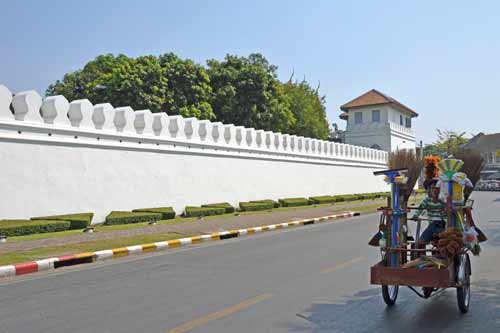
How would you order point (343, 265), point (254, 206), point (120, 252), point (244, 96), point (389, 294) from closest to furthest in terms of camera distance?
point (389, 294), point (343, 265), point (120, 252), point (254, 206), point (244, 96)

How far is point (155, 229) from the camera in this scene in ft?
54.0

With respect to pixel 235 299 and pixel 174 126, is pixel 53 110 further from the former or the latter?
pixel 235 299

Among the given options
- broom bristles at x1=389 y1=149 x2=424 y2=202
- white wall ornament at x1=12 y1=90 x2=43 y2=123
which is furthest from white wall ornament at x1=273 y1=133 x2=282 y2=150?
broom bristles at x1=389 y1=149 x2=424 y2=202

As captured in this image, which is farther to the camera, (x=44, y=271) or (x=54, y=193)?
(x=54, y=193)

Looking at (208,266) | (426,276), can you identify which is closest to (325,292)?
(426,276)

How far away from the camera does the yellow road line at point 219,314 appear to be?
5.59m

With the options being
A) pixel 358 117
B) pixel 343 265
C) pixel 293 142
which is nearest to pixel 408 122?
pixel 358 117

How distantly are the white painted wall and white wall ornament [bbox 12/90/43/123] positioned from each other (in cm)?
3

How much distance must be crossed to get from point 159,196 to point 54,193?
5.18m

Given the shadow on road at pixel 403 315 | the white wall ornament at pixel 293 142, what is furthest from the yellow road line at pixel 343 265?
the white wall ornament at pixel 293 142

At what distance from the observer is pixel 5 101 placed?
15.2 metres

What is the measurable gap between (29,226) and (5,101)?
3.47m

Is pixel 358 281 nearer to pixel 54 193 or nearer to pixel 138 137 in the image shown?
pixel 54 193

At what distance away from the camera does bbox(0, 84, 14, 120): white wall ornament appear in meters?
15.1
